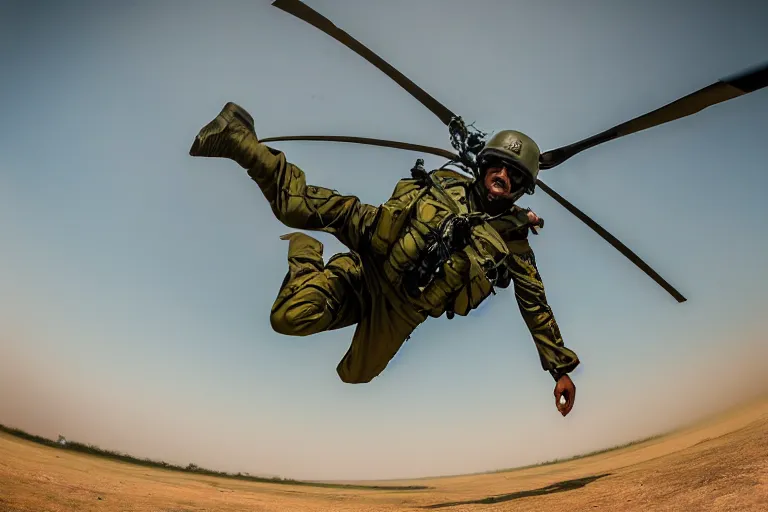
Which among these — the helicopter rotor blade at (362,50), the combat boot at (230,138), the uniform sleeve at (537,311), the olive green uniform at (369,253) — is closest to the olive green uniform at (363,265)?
the olive green uniform at (369,253)

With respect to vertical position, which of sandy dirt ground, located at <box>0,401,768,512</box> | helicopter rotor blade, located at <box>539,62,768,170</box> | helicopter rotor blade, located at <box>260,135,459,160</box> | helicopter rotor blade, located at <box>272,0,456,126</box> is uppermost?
helicopter rotor blade, located at <box>272,0,456,126</box>

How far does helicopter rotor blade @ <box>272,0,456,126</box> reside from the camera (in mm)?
4020

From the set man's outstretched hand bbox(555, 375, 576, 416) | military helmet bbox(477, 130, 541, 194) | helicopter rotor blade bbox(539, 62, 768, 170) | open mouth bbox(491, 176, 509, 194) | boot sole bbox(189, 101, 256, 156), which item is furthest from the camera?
man's outstretched hand bbox(555, 375, 576, 416)

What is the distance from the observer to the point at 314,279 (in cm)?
469

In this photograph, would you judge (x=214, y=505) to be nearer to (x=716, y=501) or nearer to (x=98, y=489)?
(x=98, y=489)

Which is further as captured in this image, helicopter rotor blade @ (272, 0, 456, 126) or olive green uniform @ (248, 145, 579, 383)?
olive green uniform @ (248, 145, 579, 383)

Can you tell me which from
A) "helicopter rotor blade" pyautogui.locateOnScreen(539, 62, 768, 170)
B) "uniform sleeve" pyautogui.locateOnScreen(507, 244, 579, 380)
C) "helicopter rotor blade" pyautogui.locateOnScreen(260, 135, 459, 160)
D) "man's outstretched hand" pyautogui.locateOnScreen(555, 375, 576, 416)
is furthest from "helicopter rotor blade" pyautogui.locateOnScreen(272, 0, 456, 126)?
"man's outstretched hand" pyautogui.locateOnScreen(555, 375, 576, 416)

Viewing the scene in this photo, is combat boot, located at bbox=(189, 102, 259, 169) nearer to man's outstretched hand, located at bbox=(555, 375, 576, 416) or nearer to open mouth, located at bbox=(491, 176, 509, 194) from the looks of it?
open mouth, located at bbox=(491, 176, 509, 194)

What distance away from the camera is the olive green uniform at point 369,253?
4.28 m

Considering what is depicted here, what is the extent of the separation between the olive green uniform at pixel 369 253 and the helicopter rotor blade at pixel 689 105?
1.03 m

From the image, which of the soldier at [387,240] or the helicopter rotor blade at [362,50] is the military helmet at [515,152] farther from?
the helicopter rotor blade at [362,50]

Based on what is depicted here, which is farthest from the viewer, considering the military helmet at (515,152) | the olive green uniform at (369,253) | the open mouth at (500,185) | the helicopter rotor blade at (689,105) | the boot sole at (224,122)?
the open mouth at (500,185)

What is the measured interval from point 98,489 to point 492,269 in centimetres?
965

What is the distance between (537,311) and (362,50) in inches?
123
